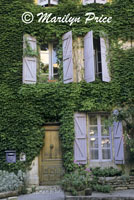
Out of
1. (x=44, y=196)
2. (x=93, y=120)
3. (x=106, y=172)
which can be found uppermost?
(x=93, y=120)

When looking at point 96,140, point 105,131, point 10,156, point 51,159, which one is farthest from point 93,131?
point 10,156

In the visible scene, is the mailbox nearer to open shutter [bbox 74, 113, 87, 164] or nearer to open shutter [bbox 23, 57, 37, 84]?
open shutter [bbox 74, 113, 87, 164]

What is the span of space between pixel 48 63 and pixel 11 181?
14.5 ft

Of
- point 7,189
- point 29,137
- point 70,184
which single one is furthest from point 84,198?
point 29,137

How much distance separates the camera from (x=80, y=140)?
7.97 m

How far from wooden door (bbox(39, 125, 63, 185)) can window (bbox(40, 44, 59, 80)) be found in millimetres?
1949

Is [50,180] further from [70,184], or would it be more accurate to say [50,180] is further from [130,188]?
[130,188]

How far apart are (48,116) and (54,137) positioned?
775 millimetres

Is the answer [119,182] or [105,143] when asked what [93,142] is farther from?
[119,182]

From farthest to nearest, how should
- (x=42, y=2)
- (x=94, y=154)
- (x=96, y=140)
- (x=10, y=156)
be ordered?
(x=42, y=2) → (x=96, y=140) → (x=94, y=154) → (x=10, y=156)

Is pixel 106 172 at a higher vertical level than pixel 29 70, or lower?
lower

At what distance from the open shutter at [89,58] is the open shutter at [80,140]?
1.40m

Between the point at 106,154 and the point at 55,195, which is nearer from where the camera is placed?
the point at 55,195

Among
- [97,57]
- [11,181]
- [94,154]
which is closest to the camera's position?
[11,181]
